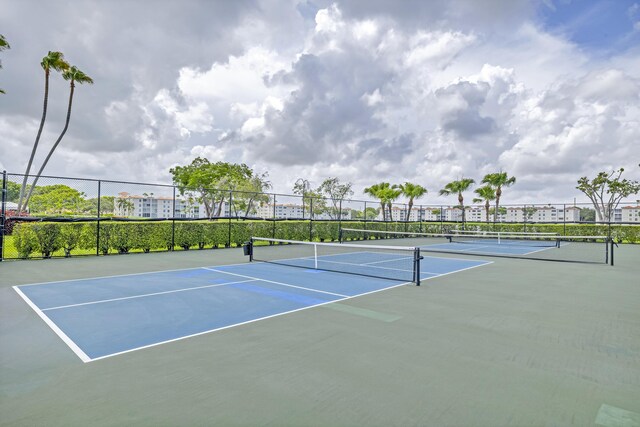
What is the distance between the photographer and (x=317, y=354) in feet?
12.3

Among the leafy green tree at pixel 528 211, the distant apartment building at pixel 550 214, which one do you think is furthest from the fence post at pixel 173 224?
the leafy green tree at pixel 528 211

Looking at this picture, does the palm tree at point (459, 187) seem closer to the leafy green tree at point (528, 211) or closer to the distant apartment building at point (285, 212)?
the leafy green tree at point (528, 211)

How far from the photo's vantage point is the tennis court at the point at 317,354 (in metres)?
2.63

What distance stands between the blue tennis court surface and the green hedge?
234 inches

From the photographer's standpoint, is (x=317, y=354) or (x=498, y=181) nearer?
(x=317, y=354)

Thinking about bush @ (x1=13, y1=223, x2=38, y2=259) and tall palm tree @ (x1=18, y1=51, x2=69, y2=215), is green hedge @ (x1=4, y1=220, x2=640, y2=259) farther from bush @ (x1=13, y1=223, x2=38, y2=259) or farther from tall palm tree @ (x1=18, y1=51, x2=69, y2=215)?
tall palm tree @ (x1=18, y1=51, x2=69, y2=215)

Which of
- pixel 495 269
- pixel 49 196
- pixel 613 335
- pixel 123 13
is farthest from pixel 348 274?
pixel 49 196

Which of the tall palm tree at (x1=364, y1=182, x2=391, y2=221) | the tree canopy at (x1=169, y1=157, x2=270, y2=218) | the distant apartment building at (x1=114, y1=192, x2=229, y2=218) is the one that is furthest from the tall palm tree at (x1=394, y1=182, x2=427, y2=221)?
the distant apartment building at (x1=114, y1=192, x2=229, y2=218)

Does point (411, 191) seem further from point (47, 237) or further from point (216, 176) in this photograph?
point (47, 237)

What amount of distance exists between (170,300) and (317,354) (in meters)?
3.61

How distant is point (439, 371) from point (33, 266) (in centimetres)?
1213

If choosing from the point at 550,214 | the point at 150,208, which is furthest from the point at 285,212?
the point at 550,214

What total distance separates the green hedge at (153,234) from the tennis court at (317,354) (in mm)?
5344

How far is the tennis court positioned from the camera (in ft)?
8.64
